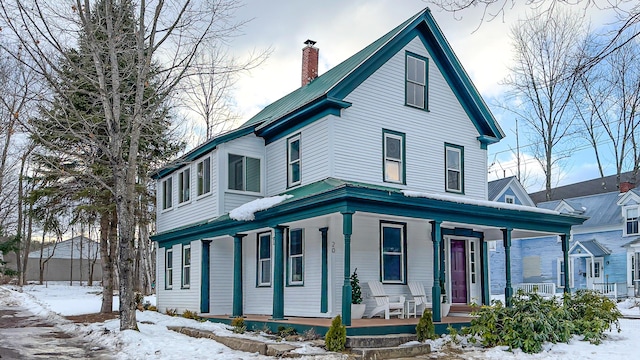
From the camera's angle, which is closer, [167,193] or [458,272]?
[458,272]

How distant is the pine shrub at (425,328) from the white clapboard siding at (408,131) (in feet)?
13.2

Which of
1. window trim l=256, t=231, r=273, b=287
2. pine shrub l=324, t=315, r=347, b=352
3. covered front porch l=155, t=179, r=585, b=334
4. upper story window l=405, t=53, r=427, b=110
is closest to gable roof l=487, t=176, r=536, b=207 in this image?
covered front porch l=155, t=179, r=585, b=334

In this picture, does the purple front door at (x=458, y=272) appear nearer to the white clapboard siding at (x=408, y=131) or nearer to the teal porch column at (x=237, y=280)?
the white clapboard siding at (x=408, y=131)

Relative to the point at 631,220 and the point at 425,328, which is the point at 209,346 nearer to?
the point at 425,328

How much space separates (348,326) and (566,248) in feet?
26.0

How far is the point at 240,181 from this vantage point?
1723cm

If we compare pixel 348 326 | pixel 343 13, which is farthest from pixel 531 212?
pixel 343 13

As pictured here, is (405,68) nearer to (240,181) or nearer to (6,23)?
(240,181)

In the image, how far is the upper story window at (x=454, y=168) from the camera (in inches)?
671

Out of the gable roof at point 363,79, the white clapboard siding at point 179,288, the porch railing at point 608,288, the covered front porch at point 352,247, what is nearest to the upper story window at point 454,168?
the gable roof at point 363,79

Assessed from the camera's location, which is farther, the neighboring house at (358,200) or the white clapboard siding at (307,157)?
the white clapboard siding at (307,157)

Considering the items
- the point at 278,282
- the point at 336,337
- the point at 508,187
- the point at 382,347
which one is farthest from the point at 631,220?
the point at 336,337

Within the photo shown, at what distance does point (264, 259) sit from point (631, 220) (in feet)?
77.1

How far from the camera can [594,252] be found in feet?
102
